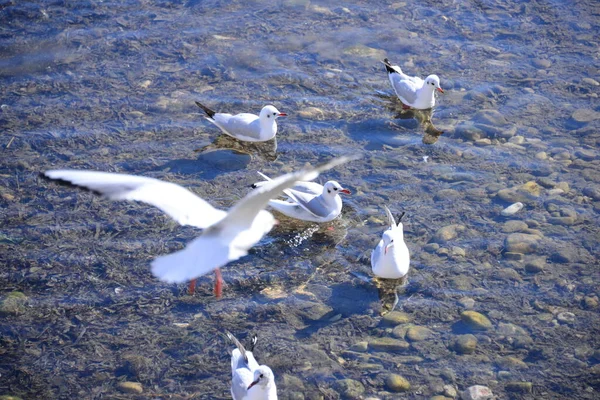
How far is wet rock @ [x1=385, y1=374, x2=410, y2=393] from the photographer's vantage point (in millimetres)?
6562

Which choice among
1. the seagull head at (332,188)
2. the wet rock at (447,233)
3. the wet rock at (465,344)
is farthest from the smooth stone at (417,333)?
the seagull head at (332,188)

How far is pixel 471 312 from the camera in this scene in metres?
7.29

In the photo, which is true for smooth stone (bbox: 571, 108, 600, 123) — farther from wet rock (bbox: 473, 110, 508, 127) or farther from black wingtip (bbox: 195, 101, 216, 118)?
black wingtip (bbox: 195, 101, 216, 118)

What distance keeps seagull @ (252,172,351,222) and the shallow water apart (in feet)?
0.57

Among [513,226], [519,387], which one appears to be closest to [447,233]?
[513,226]

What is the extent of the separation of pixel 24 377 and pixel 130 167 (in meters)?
3.34

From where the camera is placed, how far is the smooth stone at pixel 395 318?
724 centimetres

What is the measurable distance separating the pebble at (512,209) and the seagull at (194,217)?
3130mm

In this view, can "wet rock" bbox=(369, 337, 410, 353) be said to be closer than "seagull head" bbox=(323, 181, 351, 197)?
Yes

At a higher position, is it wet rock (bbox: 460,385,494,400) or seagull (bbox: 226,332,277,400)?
seagull (bbox: 226,332,277,400)

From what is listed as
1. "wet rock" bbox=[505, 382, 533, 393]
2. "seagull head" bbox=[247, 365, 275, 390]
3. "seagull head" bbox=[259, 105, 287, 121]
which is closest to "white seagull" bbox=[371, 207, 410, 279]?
"wet rock" bbox=[505, 382, 533, 393]

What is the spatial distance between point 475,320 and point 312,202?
231 centimetres

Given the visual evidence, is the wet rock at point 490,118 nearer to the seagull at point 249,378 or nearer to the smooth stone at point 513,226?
the smooth stone at point 513,226

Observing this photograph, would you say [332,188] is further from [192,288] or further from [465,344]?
[465,344]
